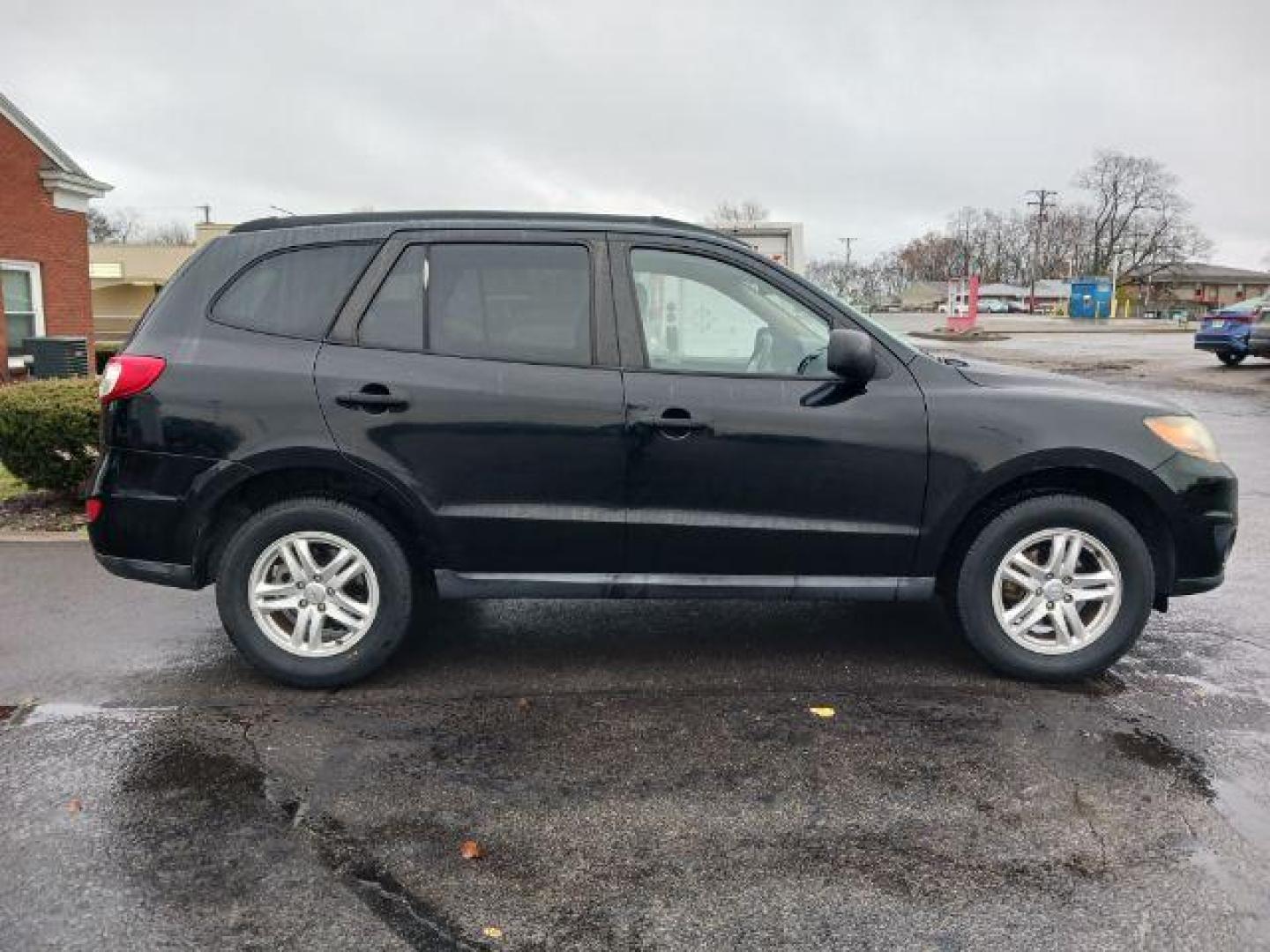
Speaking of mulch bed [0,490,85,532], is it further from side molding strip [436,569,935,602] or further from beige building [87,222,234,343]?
beige building [87,222,234,343]

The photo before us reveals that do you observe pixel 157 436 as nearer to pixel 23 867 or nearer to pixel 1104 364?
pixel 23 867

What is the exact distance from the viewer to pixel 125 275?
134ft

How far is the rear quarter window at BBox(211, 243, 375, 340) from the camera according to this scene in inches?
167

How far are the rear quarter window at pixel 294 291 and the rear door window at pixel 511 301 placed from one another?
36 cm

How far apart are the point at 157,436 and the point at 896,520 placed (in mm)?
2950

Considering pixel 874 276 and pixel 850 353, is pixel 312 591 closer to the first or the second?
pixel 850 353

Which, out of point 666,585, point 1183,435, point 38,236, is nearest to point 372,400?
point 666,585

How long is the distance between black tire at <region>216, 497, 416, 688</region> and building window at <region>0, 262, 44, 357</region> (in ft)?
54.1

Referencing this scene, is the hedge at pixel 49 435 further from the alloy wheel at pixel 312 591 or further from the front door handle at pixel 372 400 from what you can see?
the front door handle at pixel 372 400

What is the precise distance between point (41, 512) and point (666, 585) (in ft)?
18.1

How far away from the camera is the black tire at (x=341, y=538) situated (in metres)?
4.17

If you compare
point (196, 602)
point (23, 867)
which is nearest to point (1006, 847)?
point (23, 867)

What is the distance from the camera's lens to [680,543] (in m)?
4.21

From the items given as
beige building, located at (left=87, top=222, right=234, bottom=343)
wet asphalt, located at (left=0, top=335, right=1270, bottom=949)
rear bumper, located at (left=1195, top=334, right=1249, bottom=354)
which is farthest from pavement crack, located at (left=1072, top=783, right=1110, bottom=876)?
beige building, located at (left=87, top=222, right=234, bottom=343)
